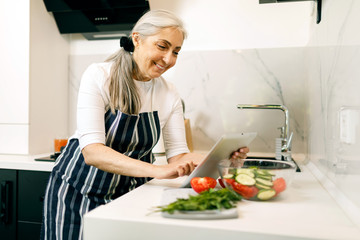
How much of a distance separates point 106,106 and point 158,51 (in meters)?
0.28

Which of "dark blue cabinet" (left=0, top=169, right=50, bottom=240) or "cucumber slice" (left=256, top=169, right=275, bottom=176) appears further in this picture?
"dark blue cabinet" (left=0, top=169, right=50, bottom=240)

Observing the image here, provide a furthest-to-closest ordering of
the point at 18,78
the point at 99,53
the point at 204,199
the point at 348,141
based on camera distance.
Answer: the point at 99,53 < the point at 18,78 < the point at 348,141 < the point at 204,199

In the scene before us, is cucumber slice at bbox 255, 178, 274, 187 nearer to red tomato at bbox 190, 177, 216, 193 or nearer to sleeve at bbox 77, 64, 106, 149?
red tomato at bbox 190, 177, 216, 193

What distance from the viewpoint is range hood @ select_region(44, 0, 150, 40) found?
2.10 m

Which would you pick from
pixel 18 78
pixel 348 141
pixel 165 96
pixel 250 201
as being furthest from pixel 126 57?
pixel 18 78

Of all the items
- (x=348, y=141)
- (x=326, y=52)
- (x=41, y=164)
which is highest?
(x=326, y=52)

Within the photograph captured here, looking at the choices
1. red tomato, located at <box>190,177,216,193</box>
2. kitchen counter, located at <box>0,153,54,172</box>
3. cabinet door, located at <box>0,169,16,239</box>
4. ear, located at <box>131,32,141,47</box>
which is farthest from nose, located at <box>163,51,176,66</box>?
cabinet door, located at <box>0,169,16,239</box>

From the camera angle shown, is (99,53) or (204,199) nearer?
(204,199)

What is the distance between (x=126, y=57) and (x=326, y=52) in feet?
2.48

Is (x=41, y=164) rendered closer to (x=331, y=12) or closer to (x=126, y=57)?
(x=126, y=57)

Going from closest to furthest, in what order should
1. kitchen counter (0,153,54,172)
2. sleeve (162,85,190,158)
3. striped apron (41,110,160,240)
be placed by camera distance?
striped apron (41,110,160,240), sleeve (162,85,190,158), kitchen counter (0,153,54,172)

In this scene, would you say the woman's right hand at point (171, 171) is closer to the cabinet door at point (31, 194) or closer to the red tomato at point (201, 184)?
the red tomato at point (201, 184)

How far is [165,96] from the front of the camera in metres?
1.42

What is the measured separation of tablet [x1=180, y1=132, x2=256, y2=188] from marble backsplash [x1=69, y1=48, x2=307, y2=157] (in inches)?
38.8
